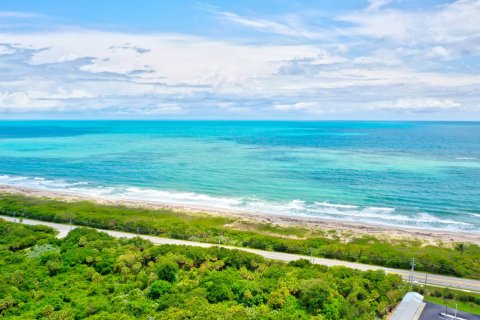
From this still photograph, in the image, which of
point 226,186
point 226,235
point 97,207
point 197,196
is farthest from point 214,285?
point 226,186

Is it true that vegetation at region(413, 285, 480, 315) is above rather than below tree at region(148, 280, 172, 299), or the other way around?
above

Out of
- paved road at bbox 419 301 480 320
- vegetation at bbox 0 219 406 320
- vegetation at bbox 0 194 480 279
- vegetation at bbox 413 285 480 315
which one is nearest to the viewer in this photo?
vegetation at bbox 0 219 406 320

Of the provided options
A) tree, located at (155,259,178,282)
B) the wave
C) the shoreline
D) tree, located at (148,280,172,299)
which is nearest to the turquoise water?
the wave

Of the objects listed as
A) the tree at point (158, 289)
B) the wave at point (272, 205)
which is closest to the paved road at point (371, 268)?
the tree at point (158, 289)

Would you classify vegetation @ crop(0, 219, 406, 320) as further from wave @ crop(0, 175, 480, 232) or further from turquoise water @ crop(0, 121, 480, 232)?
turquoise water @ crop(0, 121, 480, 232)

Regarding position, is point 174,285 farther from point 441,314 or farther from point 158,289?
point 441,314

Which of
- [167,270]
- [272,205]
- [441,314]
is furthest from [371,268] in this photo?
[272,205]

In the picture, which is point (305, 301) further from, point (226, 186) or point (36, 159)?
point (36, 159)
